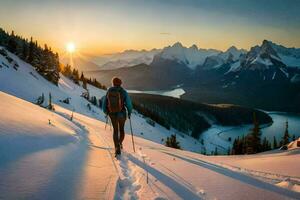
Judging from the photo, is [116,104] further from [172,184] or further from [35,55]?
[35,55]

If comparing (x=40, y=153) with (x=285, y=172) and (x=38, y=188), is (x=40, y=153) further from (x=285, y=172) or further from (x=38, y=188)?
(x=285, y=172)

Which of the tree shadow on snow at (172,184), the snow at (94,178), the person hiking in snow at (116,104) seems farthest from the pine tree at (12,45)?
the tree shadow on snow at (172,184)

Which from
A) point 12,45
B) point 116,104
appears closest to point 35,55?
point 12,45

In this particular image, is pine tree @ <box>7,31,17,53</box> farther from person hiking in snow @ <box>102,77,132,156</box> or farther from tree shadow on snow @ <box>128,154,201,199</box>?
tree shadow on snow @ <box>128,154,201,199</box>

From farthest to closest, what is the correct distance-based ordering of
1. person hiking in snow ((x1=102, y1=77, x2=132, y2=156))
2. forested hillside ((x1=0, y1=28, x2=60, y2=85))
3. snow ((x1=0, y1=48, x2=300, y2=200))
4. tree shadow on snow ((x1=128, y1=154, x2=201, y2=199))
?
forested hillside ((x1=0, y1=28, x2=60, y2=85)), person hiking in snow ((x1=102, y1=77, x2=132, y2=156)), tree shadow on snow ((x1=128, y1=154, x2=201, y2=199)), snow ((x1=0, y1=48, x2=300, y2=200))

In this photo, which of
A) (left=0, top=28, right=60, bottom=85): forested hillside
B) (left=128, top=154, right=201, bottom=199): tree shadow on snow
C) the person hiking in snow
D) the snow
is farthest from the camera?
(left=0, top=28, right=60, bottom=85): forested hillside

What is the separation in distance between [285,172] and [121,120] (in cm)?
624

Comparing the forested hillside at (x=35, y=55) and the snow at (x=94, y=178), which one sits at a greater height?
the forested hillside at (x=35, y=55)

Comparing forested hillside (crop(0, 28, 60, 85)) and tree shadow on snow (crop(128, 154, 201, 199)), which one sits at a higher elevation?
forested hillside (crop(0, 28, 60, 85))

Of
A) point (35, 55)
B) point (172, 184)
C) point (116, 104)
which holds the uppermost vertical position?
point (35, 55)

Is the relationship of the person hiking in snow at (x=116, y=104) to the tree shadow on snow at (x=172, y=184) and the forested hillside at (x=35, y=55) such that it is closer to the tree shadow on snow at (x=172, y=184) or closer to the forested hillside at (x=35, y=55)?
the tree shadow on snow at (x=172, y=184)

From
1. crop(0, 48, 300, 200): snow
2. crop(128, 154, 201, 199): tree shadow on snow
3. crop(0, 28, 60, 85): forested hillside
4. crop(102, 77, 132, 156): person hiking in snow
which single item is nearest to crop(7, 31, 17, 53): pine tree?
crop(0, 28, 60, 85): forested hillside

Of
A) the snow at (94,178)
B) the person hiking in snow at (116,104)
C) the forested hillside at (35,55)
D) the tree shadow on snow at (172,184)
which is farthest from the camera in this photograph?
the forested hillside at (35,55)

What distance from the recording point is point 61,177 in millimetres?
5785
